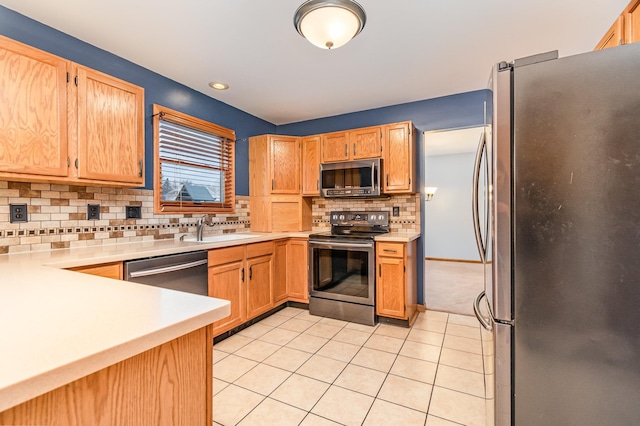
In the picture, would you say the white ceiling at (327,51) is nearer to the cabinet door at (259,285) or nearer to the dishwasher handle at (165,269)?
the dishwasher handle at (165,269)

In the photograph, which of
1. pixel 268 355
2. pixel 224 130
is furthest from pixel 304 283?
pixel 224 130

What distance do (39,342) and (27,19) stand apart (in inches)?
99.1

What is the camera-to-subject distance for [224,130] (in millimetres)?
3461

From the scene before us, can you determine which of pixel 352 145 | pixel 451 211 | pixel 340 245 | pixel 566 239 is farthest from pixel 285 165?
pixel 451 211

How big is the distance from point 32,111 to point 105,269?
1.00 meters

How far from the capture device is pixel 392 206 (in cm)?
362

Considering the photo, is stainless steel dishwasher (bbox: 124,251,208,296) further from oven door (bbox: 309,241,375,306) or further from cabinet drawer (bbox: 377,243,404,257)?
cabinet drawer (bbox: 377,243,404,257)

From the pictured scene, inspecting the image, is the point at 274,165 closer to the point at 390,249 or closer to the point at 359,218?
the point at 359,218

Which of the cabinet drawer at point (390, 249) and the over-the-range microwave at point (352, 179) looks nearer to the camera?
the cabinet drawer at point (390, 249)

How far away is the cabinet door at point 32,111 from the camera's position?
5.41ft

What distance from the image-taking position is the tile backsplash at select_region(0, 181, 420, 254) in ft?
6.32

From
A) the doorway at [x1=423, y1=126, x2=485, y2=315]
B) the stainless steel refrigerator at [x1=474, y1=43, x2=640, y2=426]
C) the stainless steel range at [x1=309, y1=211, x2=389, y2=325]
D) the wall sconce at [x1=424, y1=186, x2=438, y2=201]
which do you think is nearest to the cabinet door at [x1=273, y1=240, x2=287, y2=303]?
the stainless steel range at [x1=309, y1=211, x2=389, y2=325]

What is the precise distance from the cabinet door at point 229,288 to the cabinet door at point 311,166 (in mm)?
1352

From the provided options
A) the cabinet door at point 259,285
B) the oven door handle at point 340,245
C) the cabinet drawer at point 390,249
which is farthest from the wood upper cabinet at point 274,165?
the cabinet drawer at point 390,249
